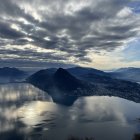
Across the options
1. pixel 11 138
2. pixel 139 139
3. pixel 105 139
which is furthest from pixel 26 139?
pixel 139 139

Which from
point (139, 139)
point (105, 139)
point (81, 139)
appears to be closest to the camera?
point (139, 139)

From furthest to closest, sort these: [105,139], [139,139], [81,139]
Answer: [105,139], [81,139], [139,139]

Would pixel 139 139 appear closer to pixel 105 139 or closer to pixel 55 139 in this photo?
pixel 105 139

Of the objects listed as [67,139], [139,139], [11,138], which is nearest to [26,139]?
[11,138]

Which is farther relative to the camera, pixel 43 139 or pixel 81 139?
pixel 43 139

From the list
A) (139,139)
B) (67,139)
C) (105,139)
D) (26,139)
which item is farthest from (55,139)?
(139,139)

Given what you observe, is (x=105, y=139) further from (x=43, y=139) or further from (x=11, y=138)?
(x=11, y=138)

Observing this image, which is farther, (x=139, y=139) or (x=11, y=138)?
(x=11, y=138)
